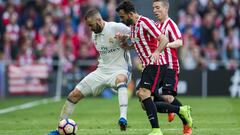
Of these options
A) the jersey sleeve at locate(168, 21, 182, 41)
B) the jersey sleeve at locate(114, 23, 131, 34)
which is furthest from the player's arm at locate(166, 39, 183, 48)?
the jersey sleeve at locate(114, 23, 131, 34)

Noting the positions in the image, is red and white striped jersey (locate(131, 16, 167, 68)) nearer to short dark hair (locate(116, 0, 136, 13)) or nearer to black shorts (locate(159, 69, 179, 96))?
short dark hair (locate(116, 0, 136, 13))

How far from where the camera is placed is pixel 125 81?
13.0 m

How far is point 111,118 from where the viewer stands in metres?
17.0

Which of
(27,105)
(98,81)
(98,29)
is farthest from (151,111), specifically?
(27,105)

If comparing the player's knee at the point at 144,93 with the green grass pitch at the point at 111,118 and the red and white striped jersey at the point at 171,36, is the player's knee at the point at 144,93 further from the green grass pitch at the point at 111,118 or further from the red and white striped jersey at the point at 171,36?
the green grass pitch at the point at 111,118

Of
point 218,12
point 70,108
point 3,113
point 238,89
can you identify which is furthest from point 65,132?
point 218,12

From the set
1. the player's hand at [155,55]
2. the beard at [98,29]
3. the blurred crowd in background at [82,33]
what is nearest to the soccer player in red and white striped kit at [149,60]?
the player's hand at [155,55]

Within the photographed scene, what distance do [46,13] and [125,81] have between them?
1567cm

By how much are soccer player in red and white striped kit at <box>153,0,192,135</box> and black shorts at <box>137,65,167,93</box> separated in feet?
1.35

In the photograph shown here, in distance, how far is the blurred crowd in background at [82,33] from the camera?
26.0m

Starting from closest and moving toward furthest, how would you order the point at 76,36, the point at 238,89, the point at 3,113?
the point at 3,113
the point at 238,89
the point at 76,36

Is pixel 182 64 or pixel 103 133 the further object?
pixel 182 64

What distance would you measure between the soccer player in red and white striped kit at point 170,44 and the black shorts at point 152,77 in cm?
41

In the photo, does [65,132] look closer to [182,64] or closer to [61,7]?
[182,64]
